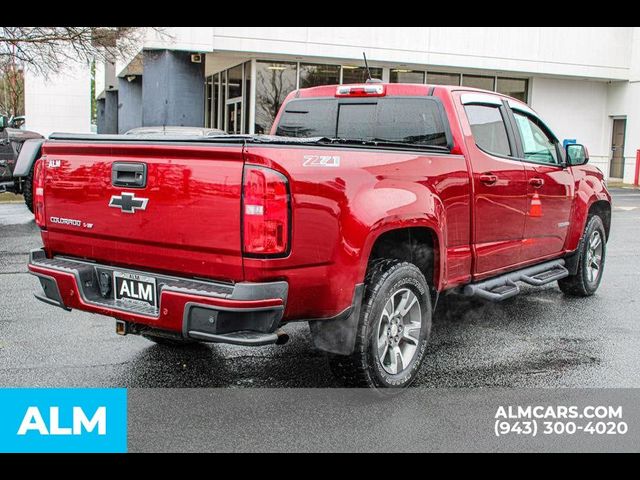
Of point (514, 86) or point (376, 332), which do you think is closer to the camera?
point (376, 332)

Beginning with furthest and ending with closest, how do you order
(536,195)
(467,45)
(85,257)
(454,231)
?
(467,45), (536,195), (454,231), (85,257)

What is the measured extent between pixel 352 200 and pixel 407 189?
0.55m

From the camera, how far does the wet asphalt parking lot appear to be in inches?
188

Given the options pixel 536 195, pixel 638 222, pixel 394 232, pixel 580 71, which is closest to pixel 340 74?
pixel 580 71

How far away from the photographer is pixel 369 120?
5613mm

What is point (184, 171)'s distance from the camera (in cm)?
386

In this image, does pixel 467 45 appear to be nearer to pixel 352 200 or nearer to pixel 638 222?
pixel 638 222

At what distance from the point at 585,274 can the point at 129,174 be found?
16.2ft

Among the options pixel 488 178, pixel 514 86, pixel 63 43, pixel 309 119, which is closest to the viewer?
pixel 488 178

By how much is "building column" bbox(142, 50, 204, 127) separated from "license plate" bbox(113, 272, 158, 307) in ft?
53.2

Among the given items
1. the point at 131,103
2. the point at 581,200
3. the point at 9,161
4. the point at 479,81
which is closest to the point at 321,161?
the point at 581,200

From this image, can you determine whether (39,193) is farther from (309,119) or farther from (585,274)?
(585,274)

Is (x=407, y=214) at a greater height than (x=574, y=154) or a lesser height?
lesser

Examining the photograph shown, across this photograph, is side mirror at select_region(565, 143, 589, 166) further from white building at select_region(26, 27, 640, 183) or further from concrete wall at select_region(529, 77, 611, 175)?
concrete wall at select_region(529, 77, 611, 175)
